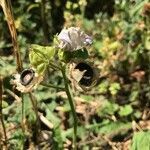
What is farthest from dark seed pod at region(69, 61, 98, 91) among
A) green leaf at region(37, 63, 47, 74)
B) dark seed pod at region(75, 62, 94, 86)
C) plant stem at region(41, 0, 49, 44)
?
plant stem at region(41, 0, 49, 44)

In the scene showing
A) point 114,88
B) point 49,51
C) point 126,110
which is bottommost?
point 126,110

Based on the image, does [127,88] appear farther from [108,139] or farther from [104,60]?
[108,139]

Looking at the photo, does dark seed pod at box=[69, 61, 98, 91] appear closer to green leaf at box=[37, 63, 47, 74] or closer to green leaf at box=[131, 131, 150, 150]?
green leaf at box=[37, 63, 47, 74]

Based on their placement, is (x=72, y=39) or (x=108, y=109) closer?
(x=72, y=39)

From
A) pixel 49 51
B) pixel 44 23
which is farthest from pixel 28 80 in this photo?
pixel 44 23

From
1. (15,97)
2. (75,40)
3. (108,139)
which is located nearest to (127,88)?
(108,139)

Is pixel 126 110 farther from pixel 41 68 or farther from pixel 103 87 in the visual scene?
pixel 41 68

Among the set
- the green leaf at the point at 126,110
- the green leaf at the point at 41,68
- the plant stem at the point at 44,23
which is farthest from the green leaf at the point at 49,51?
the plant stem at the point at 44,23
